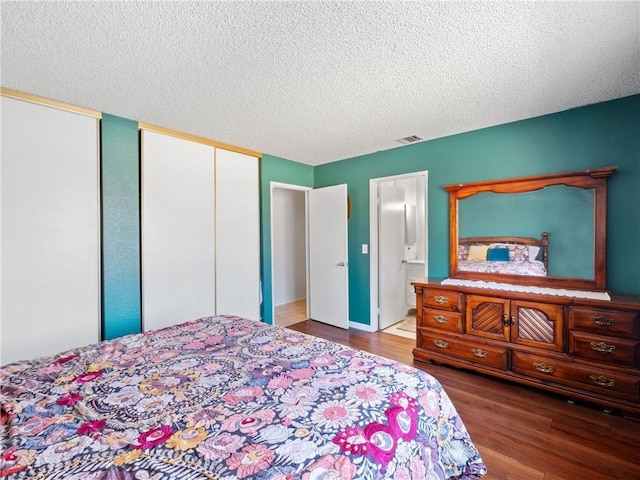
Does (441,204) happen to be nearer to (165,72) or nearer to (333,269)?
(333,269)

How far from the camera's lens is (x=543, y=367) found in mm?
2428

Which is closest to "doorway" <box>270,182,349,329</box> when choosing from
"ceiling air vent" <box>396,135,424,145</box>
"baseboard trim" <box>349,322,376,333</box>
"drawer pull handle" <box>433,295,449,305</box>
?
"baseboard trim" <box>349,322,376,333</box>

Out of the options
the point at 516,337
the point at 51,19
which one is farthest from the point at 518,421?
the point at 51,19

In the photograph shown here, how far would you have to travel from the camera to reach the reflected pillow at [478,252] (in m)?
3.10

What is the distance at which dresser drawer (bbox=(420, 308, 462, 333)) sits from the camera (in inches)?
113

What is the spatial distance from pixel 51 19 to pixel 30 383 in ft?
5.84

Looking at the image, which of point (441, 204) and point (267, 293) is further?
point (267, 293)

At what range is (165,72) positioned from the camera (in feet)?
6.51

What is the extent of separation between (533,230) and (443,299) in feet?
3.53

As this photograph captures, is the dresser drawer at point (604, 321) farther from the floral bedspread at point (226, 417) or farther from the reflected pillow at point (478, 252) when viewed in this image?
the floral bedspread at point (226, 417)

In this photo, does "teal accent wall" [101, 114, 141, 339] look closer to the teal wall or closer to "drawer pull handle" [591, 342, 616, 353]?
the teal wall

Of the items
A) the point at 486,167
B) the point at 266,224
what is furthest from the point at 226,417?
the point at 486,167

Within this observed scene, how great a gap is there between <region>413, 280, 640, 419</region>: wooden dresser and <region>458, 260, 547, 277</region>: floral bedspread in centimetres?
44

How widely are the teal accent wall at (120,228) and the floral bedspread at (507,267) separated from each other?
3.38m
